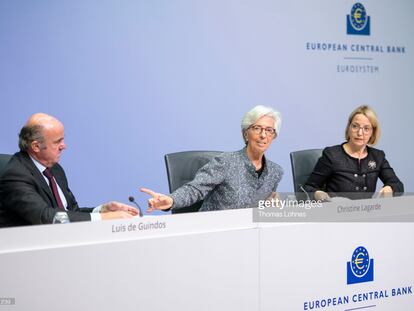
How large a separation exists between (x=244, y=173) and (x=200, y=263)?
3.18ft

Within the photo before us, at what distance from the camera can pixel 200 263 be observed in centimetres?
216

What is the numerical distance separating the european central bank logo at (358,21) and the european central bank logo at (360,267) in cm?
331

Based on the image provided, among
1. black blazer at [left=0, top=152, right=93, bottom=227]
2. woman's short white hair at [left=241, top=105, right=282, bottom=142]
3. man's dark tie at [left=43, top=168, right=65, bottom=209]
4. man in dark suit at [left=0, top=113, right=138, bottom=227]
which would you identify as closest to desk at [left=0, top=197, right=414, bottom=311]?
man in dark suit at [left=0, top=113, right=138, bottom=227]

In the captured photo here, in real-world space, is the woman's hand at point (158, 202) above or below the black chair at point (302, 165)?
below

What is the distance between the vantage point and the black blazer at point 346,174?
3.53m

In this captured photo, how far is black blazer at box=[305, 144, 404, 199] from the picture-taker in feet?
11.6

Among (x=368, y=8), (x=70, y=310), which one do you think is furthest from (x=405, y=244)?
(x=368, y=8)

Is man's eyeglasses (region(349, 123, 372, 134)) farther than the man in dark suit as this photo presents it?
Yes

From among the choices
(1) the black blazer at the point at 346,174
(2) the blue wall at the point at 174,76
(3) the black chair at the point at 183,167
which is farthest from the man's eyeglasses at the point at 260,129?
(2) the blue wall at the point at 174,76

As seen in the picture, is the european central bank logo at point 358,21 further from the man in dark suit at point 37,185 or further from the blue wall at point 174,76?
the man in dark suit at point 37,185

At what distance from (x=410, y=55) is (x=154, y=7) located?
2.35m

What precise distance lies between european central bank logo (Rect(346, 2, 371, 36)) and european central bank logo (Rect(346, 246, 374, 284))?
10.8 feet

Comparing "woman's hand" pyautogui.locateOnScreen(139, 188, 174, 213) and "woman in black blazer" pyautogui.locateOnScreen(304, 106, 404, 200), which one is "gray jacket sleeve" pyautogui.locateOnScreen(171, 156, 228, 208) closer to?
"woman's hand" pyautogui.locateOnScreen(139, 188, 174, 213)

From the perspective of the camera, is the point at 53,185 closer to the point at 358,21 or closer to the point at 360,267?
the point at 360,267
